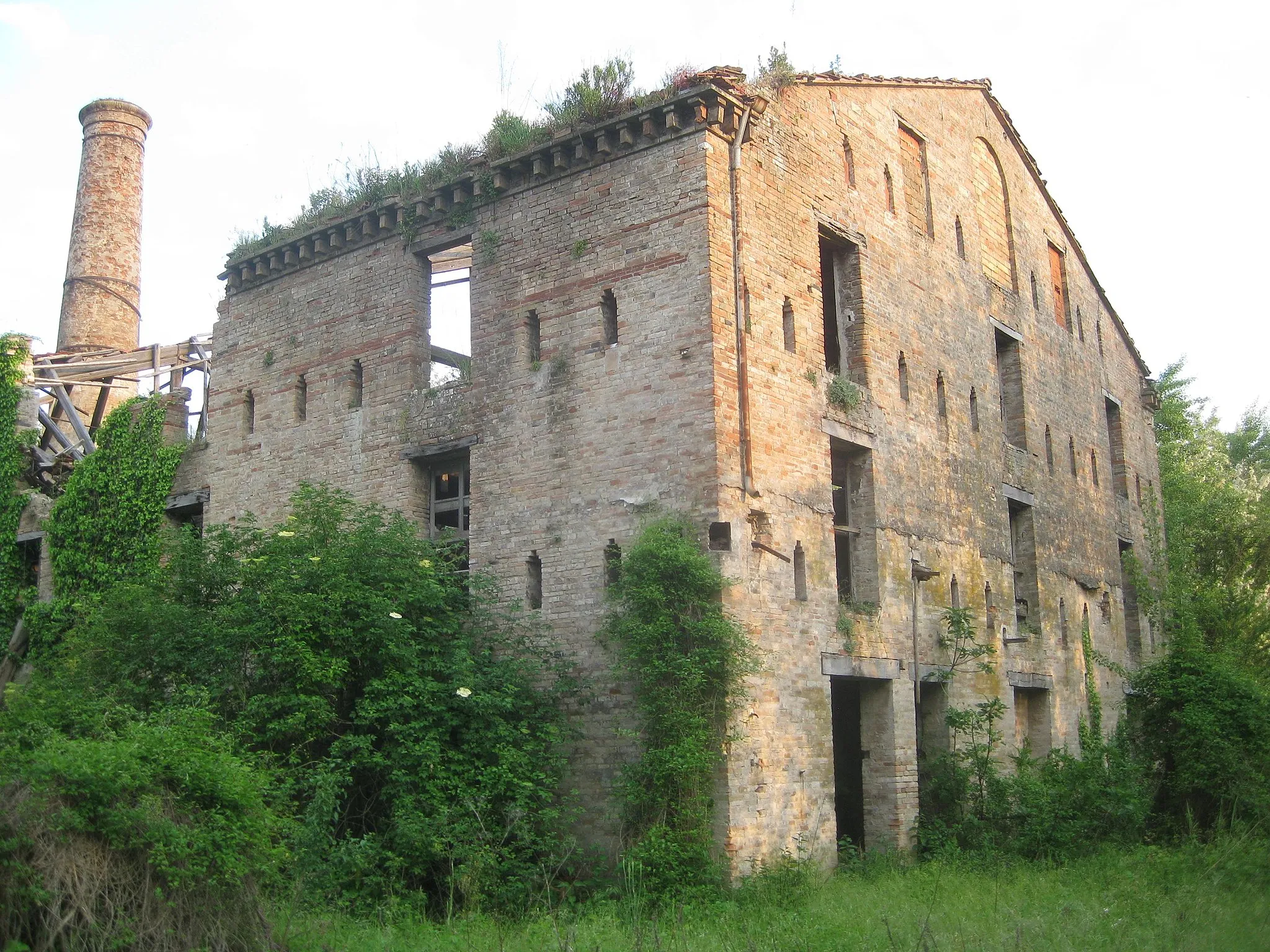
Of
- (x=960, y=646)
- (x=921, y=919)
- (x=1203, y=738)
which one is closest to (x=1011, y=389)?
(x=960, y=646)

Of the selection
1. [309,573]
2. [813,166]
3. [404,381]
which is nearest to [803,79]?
[813,166]

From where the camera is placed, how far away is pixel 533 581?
45.9 feet

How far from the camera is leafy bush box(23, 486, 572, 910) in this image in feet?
Result: 38.6

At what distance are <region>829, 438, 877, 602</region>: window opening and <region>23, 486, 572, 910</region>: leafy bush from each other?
160 inches

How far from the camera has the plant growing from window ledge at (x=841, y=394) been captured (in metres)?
14.7

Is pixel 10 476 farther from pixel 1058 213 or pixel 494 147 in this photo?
pixel 1058 213

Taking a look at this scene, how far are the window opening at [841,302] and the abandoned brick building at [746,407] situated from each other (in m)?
0.04

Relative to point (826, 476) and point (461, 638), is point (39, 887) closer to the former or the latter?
point (461, 638)

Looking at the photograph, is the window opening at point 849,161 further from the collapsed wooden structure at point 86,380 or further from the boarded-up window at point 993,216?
the collapsed wooden structure at point 86,380

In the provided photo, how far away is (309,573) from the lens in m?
12.8

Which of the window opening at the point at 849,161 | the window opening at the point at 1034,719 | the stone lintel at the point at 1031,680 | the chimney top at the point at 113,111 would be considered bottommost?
the window opening at the point at 1034,719

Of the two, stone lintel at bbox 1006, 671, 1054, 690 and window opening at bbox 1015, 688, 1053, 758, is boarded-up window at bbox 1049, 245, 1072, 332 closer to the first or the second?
stone lintel at bbox 1006, 671, 1054, 690

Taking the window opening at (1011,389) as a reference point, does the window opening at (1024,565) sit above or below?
below

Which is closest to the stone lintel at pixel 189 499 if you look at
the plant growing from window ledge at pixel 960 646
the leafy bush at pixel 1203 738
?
the plant growing from window ledge at pixel 960 646
